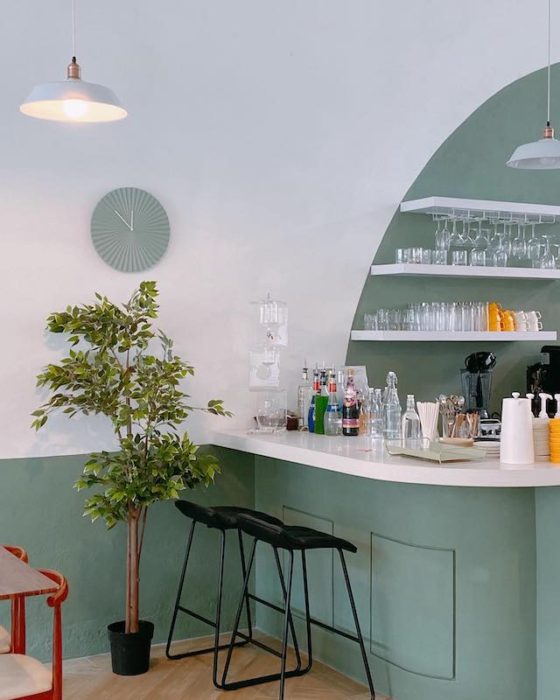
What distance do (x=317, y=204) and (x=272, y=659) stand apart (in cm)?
220

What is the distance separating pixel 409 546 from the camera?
3.90 meters

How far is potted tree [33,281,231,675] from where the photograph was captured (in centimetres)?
422

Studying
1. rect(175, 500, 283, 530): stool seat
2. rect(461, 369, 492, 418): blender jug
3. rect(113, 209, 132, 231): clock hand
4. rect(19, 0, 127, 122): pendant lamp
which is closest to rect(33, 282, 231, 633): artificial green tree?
rect(175, 500, 283, 530): stool seat

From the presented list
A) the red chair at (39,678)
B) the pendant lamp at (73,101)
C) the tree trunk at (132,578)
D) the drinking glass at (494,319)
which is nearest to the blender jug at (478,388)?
the drinking glass at (494,319)

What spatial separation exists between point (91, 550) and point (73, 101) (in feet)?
6.76

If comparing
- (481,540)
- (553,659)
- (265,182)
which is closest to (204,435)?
Answer: (265,182)

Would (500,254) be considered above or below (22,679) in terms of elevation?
above

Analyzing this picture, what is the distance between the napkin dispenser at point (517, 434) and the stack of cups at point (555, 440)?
0.08 metres

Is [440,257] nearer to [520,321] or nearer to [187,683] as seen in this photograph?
[520,321]

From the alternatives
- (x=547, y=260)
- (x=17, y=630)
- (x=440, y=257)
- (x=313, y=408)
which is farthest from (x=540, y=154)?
(x=17, y=630)

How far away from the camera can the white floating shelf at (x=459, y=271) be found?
16.9 ft

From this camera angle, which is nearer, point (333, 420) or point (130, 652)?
point (130, 652)

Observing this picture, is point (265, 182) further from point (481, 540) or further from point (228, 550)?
point (481, 540)

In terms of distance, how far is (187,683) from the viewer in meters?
4.27
